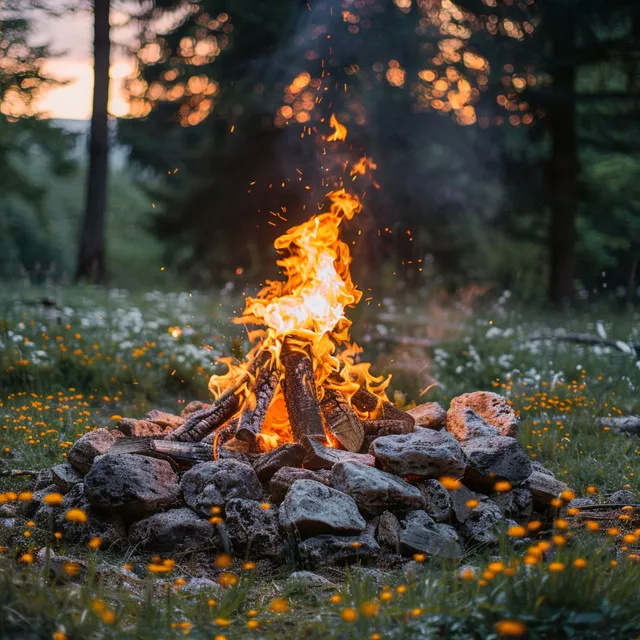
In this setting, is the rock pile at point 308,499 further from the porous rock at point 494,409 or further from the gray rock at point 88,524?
the porous rock at point 494,409

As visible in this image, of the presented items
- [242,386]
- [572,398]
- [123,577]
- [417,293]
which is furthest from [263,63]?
[123,577]

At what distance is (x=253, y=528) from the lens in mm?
3979

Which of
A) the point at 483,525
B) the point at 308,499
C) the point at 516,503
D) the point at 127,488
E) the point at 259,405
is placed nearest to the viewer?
the point at 308,499

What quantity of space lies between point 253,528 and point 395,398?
304 cm

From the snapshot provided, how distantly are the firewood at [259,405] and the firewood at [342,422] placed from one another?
38cm

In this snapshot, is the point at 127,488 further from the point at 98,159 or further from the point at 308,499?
the point at 98,159

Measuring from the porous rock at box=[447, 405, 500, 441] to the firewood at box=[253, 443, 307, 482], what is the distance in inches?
47.5

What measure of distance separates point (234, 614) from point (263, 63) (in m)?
12.3

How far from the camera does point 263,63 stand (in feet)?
45.9

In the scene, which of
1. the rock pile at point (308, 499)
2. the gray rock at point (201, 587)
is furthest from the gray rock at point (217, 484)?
the gray rock at point (201, 587)

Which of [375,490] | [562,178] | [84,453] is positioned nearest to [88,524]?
[84,453]

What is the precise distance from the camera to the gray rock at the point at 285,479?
167 inches

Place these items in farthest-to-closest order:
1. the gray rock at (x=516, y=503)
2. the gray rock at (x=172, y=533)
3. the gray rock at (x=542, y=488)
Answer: the gray rock at (x=542, y=488) < the gray rock at (x=516, y=503) < the gray rock at (x=172, y=533)

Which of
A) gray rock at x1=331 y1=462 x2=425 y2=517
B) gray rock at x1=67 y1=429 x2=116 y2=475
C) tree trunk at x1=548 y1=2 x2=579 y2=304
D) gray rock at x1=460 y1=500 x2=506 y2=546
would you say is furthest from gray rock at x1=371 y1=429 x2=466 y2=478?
tree trunk at x1=548 y1=2 x2=579 y2=304
